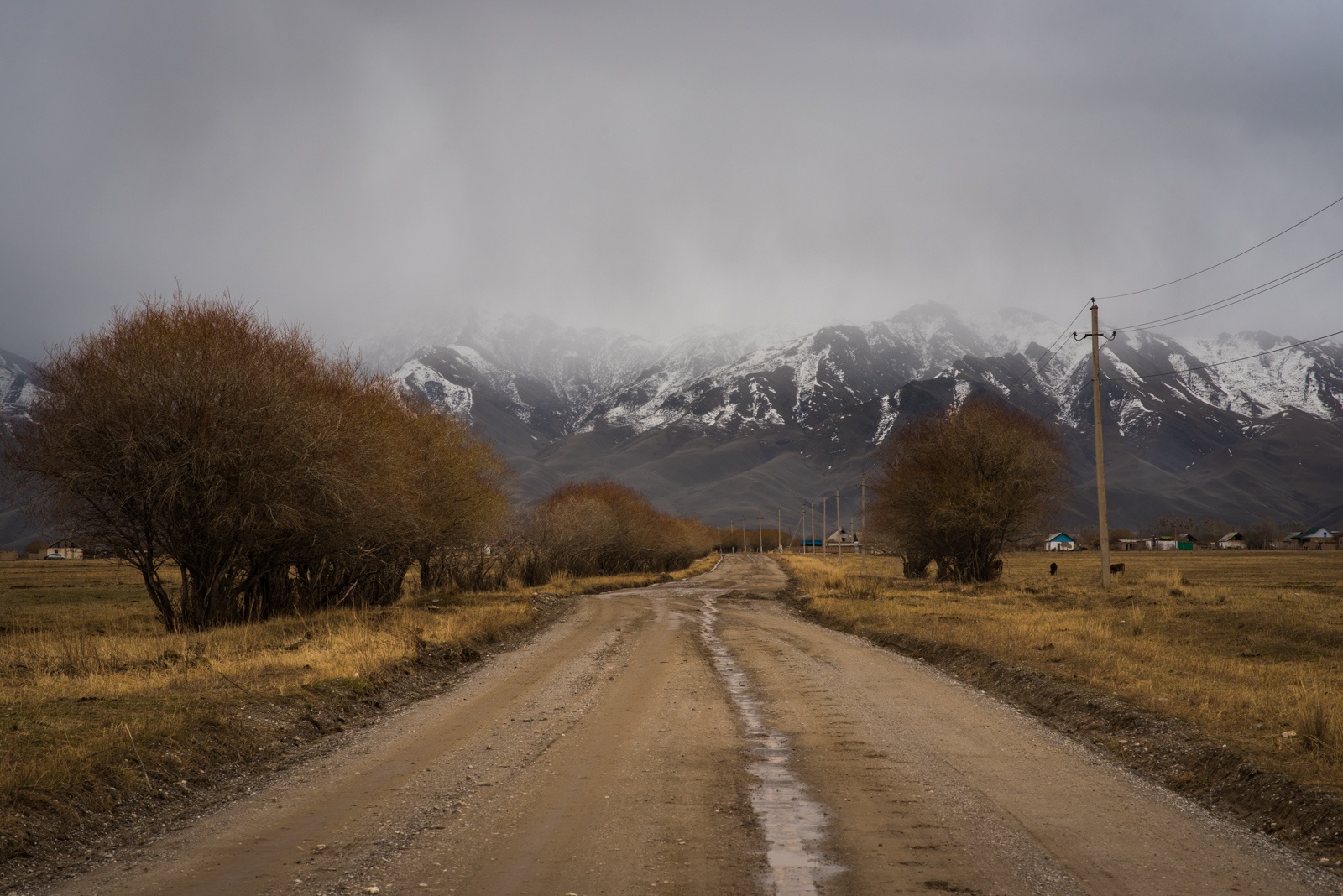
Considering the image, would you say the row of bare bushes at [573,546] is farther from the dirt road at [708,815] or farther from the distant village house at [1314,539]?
the distant village house at [1314,539]

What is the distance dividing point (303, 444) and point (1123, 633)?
20.3 metres

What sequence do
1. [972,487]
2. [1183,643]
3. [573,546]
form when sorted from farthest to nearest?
[573,546], [972,487], [1183,643]

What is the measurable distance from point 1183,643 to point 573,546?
49.9m

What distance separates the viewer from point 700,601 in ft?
155

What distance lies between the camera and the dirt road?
6344 mm

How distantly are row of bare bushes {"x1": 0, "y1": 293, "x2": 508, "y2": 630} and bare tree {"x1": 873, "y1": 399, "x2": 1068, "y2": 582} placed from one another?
100 feet

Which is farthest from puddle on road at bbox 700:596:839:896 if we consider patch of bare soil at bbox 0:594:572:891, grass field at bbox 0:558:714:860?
grass field at bbox 0:558:714:860

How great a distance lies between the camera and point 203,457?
22.4 metres

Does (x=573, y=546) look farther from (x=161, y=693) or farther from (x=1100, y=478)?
(x=161, y=693)

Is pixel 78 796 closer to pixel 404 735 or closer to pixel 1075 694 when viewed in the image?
pixel 404 735

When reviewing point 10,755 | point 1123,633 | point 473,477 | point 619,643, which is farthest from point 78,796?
point 473,477

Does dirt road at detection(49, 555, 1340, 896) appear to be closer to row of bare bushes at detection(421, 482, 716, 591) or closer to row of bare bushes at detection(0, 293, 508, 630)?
row of bare bushes at detection(0, 293, 508, 630)

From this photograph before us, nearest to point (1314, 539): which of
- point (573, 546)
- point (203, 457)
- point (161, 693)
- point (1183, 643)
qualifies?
point (573, 546)

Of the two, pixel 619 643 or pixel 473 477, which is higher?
pixel 473 477
